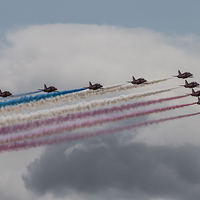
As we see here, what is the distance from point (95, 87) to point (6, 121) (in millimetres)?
27442

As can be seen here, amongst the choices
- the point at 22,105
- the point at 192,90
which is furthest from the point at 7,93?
the point at 192,90

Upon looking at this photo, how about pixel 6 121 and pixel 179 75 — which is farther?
pixel 179 75

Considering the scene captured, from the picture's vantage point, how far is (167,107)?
128 metres

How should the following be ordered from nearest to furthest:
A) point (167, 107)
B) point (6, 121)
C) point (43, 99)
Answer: point (6, 121) → point (43, 99) → point (167, 107)

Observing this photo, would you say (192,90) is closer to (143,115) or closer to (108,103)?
(143,115)

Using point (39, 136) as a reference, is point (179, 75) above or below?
above

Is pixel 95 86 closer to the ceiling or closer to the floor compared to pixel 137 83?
closer to the ceiling

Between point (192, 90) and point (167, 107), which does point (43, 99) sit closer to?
point (167, 107)

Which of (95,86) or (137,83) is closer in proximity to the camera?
(95,86)

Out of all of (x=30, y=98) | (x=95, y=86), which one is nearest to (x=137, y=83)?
(x=95, y=86)

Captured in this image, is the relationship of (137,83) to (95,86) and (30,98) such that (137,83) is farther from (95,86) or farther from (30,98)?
(30,98)

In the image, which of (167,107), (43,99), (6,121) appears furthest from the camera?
(167,107)

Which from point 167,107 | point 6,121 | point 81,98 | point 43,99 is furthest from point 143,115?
point 6,121

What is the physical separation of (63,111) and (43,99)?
687 cm
